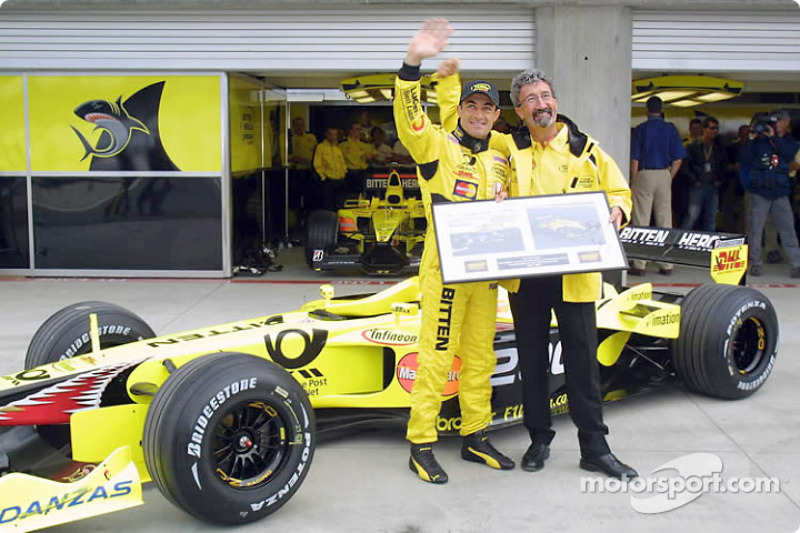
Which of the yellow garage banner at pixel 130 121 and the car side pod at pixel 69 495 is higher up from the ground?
the yellow garage banner at pixel 130 121

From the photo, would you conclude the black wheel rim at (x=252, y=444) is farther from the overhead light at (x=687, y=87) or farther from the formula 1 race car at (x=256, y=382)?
the overhead light at (x=687, y=87)

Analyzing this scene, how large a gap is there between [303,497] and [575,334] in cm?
149

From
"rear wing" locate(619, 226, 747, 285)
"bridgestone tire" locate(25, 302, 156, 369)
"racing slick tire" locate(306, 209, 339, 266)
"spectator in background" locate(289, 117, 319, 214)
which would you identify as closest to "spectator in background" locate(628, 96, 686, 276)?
"racing slick tire" locate(306, 209, 339, 266)

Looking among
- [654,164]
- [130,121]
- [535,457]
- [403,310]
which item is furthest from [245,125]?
[535,457]

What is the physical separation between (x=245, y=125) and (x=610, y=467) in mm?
8221

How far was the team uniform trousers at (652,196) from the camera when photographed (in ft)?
35.6

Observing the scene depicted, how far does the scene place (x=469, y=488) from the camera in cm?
418

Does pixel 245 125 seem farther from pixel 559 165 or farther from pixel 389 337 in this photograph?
pixel 559 165

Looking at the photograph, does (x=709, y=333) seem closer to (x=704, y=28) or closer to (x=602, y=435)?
(x=602, y=435)

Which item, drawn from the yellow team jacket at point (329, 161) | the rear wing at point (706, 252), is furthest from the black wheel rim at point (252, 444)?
the yellow team jacket at point (329, 161)

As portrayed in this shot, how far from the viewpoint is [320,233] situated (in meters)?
10.6

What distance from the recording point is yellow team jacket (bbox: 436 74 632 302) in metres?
4.36

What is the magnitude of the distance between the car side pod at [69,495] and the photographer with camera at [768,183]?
8.93 m

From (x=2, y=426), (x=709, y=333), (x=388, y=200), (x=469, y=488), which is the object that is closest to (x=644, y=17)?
(x=388, y=200)
